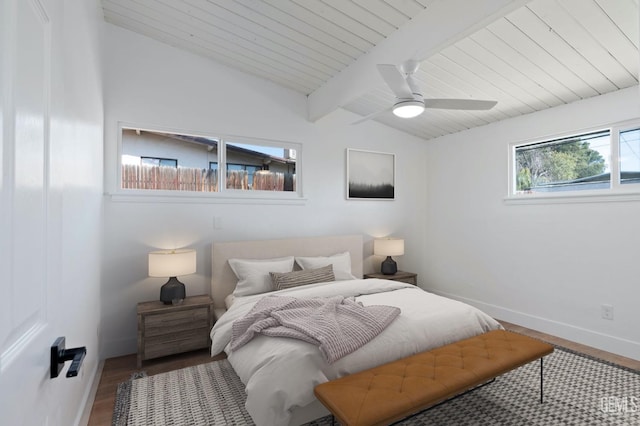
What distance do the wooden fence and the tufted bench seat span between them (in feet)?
8.33

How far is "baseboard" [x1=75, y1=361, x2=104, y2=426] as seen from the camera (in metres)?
2.04

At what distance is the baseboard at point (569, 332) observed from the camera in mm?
2984

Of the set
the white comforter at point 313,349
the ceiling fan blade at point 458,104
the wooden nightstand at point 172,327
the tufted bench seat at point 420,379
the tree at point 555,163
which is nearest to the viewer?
the tufted bench seat at point 420,379

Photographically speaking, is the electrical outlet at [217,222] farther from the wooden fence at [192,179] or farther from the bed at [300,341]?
the wooden fence at [192,179]

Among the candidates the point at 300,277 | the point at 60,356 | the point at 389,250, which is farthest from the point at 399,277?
the point at 60,356

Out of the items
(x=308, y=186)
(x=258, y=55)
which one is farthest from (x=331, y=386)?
(x=258, y=55)

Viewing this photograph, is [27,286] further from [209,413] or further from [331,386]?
[209,413]

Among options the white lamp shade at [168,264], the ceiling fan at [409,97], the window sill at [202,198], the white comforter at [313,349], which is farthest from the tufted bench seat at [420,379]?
the window sill at [202,198]

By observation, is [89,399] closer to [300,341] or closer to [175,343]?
[175,343]

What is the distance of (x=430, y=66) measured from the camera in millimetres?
3023

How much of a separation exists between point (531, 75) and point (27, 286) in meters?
3.68

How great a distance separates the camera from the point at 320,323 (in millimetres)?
2105

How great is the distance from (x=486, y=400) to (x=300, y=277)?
1.84m

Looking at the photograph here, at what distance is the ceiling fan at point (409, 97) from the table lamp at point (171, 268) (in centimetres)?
224
